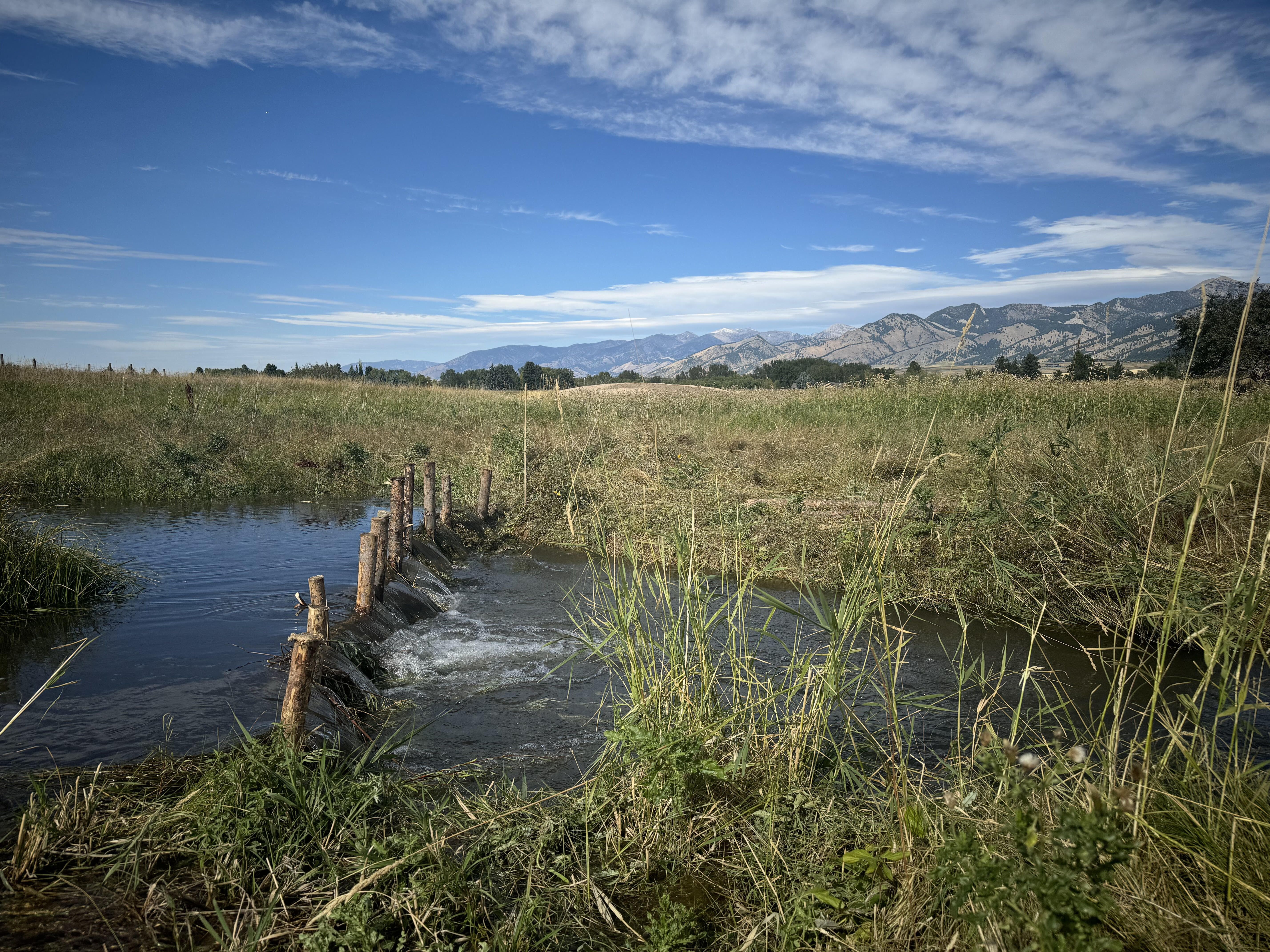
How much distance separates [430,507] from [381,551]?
118 inches

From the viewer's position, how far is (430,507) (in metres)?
9.30

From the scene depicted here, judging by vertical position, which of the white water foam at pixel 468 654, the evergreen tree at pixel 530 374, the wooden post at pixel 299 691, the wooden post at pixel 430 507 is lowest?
the white water foam at pixel 468 654

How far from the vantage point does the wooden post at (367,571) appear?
228 inches

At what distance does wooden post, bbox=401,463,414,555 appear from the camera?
7.84 metres

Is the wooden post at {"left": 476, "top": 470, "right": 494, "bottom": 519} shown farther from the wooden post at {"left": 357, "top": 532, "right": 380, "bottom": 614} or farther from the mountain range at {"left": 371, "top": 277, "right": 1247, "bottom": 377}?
the wooden post at {"left": 357, "top": 532, "right": 380, "bottom": 614}

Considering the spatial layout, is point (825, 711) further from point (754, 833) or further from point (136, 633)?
point (136, 633)

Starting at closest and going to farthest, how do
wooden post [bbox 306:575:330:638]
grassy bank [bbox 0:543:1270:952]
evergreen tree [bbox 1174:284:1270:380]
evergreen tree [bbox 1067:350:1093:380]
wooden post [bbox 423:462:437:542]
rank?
grassy bank [bbox 0:543:1270:952] < wooden post [bbox 306:575:330:638] < wooden post [bbox 423:462:437:542] < evergreen tree [bbox 1067:350:1093:380] < evergreen tree [bbox 1174:284:1270:380]

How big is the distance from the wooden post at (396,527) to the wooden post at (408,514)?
10 cm

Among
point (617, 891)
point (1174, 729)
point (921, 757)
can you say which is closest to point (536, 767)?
point (617, 891)

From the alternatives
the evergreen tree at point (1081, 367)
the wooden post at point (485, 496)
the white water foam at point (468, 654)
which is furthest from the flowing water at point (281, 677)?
the evergreen tree at point (1081, 367)

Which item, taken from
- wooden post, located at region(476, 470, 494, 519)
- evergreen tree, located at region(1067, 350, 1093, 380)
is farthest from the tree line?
wooden post, located at region(476, 470, 494, 519)

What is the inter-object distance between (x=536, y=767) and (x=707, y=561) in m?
4.97

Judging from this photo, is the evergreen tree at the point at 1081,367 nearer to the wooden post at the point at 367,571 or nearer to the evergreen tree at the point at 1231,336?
the evergreen tree at the point at 1231,336

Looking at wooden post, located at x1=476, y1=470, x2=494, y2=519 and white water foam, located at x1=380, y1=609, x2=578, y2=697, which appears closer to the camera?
white water foam, located at x1=380, y1=609, x2=578, y2=697
